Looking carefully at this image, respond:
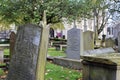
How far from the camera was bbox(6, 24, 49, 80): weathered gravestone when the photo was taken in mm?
5617

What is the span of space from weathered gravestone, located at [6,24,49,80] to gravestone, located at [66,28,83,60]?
23.1 ft

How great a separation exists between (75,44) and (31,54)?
7.52 meters

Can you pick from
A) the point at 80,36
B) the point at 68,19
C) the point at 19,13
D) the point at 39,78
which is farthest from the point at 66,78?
the point at 68,19

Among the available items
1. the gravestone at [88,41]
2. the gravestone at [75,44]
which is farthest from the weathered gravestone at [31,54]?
the gravestone at [88,41]

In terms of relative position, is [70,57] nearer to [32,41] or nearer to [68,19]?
[32,41]

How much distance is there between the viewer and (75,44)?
13094mm

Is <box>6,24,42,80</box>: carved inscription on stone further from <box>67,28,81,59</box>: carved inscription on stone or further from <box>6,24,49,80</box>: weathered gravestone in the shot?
<box>67,28,81,59</box>: carved inscription on stone

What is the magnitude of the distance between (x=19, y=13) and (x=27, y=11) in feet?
2.50

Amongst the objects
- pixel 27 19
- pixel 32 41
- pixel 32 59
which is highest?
pixel 27 19

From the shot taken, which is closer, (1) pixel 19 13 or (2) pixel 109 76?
(2) pixel 109 76

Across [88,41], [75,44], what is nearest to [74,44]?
[75,44]

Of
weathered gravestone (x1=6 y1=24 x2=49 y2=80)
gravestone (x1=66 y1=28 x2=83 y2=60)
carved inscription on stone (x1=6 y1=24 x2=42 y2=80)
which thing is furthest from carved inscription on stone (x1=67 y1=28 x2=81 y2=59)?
weathered gravestone (x1=6 y1=24 x2=49 y2=80)

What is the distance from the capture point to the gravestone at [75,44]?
42.2 ft

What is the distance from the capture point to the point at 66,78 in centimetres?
880
